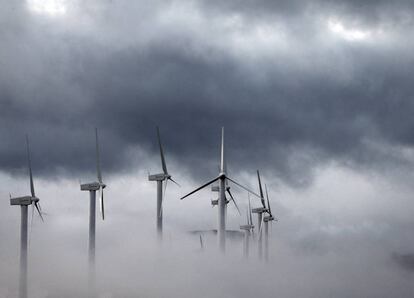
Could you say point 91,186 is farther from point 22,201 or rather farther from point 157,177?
point 22,201

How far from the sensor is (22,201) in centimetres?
18950

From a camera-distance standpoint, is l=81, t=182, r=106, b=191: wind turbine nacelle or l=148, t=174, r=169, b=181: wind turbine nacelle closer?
l=148, t=174, r=169, b=181: wind turbine nacelle

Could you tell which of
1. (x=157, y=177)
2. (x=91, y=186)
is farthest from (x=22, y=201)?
(x=157, y=177)

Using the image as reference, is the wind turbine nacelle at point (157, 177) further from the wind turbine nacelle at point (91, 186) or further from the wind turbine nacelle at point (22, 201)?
the wind turbine nacelle at point (22, 201)

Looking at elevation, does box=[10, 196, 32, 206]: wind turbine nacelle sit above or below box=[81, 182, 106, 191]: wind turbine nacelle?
below

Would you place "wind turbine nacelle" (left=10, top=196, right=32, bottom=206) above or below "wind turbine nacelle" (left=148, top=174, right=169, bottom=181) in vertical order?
below

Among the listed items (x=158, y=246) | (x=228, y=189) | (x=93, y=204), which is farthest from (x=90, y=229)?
(x=228, y=189)

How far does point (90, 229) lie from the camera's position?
6939 inches

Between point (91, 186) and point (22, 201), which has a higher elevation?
point (91, 186)

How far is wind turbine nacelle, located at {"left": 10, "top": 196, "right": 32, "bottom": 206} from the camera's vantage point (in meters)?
189

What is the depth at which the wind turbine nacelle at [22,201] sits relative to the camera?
188625 mm

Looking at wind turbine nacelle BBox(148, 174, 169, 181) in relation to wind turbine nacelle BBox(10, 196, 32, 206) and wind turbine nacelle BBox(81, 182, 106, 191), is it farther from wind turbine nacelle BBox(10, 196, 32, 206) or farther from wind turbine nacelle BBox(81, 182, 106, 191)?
wind turbine nacelle BBox(10, 196, 32, 206)

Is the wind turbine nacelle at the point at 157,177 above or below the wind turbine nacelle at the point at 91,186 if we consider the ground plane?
above

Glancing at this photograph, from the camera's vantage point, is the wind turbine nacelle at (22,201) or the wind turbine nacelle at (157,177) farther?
the wind turbine nacelle at (22,201)
